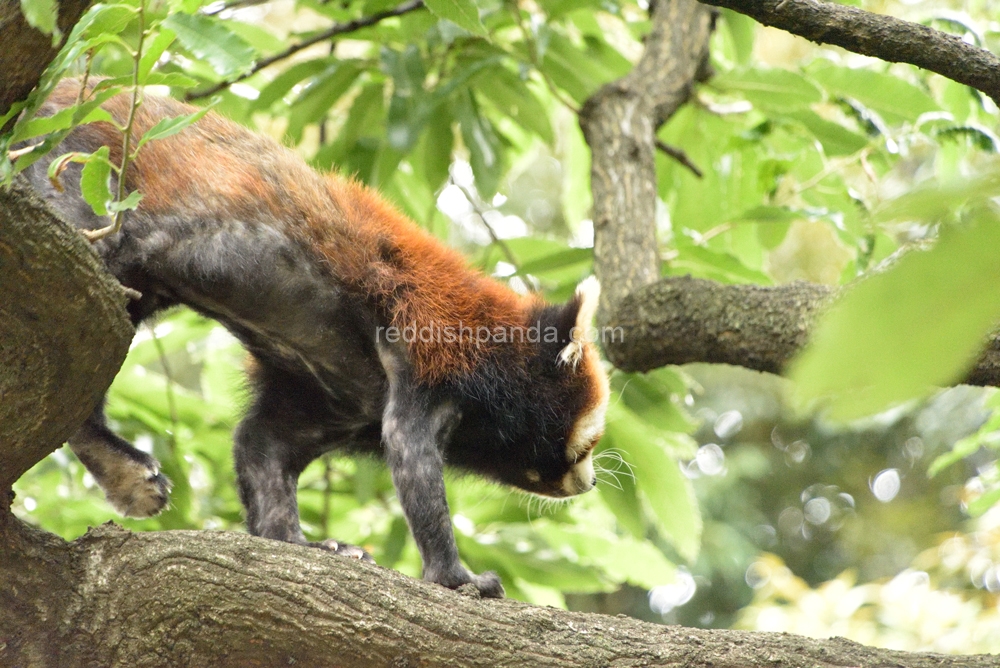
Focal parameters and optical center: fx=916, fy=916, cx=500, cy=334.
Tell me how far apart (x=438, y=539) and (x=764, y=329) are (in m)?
1.44

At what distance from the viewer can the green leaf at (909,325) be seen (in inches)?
23.3

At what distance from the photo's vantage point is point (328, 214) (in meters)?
3.40

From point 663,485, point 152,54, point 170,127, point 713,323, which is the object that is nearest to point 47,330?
point 170,127

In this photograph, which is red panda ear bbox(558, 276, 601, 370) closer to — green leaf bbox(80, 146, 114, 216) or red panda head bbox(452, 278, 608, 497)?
red panda head bbox(452, 278, 608, 497)

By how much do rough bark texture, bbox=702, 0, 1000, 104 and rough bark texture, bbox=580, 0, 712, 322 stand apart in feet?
5.09

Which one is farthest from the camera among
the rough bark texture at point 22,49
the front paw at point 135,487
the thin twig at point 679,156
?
the thin twig at point 679,156

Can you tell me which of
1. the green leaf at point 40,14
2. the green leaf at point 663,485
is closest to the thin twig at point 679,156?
the green leaf at point 663,485

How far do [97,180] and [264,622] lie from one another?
1.24 metres

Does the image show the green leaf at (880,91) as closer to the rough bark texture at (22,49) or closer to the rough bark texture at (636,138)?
the rough bark texture at (636,138)

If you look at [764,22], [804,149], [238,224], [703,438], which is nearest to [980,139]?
[804,149]

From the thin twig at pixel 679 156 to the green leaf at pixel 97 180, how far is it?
309cm

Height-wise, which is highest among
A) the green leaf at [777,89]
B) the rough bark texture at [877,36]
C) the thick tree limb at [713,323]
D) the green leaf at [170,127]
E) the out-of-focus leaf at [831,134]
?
the rough bark texture at [877,36]

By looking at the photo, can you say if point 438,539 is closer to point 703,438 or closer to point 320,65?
point 320,65

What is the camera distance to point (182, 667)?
8.29ft
